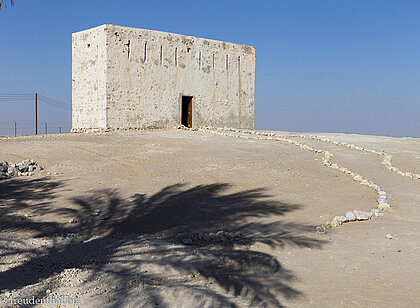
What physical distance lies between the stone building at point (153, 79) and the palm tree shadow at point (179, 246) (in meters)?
10.7

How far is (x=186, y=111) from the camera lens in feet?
68.9

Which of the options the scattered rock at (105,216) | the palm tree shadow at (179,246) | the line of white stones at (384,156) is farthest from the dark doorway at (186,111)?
the scattered rock at (105,216)

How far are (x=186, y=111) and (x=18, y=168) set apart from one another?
11805mm

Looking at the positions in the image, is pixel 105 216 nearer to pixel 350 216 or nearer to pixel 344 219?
pixel 344 219

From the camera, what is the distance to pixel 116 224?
6.64m

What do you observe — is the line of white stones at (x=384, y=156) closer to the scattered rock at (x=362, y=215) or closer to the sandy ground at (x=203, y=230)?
the sandy ground at (x=203, y=230)

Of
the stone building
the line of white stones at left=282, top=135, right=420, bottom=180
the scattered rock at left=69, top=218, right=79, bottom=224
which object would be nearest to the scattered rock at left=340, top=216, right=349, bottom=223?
the scattered rock at left=69, top=218, right=79, bottom=224

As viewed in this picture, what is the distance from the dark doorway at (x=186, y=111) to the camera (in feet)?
68.0

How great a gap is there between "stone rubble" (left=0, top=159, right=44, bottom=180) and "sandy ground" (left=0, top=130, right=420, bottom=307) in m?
0.39

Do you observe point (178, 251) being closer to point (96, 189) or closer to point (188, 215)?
point (188, 215)

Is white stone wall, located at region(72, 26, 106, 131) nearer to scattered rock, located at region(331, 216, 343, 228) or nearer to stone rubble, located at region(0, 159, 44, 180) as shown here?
stone rubble, located at region(0, 159, 44, 180)

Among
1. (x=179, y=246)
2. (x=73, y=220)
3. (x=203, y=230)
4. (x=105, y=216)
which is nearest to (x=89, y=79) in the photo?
(x=105, y=216)

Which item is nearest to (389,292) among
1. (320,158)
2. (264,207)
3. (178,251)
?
(178,251)

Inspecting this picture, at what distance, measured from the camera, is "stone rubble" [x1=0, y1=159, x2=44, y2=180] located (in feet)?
31.7
